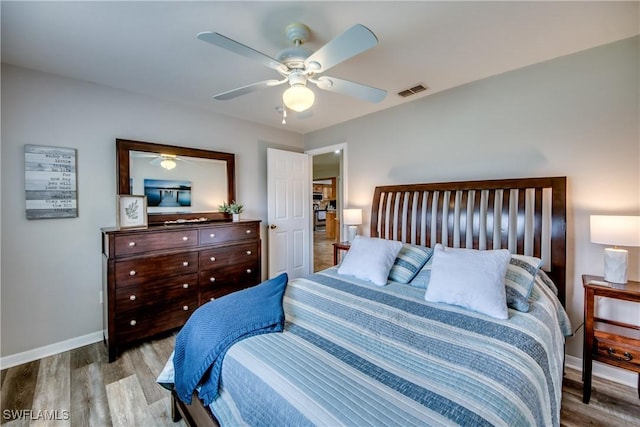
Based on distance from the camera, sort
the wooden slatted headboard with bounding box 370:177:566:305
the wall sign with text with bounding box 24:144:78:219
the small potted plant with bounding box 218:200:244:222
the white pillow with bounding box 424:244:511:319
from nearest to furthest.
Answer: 1. the white pillow with bounding box 424:244:511:319
2. the wooden slatted headboard with bounding box 370:177:566:305
3. the wall sign with text with bounding box 24:144:78:219
4. the small potted plant with bounding box 218:200:244:222

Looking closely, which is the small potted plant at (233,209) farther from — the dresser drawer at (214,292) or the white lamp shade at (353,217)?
the white lamp shade at (353,217)

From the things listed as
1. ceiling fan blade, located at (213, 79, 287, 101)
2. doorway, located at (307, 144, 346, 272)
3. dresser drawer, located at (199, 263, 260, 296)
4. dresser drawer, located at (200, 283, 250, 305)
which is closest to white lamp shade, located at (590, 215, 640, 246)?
ceiling fan blade, located at (213, 79, 287, 101)

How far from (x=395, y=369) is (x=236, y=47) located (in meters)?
1.69

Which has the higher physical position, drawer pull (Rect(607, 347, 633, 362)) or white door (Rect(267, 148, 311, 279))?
white door (Rect(267, 148, 311, 279))

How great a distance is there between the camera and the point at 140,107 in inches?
109

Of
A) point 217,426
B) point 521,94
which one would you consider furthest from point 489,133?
point 217,426

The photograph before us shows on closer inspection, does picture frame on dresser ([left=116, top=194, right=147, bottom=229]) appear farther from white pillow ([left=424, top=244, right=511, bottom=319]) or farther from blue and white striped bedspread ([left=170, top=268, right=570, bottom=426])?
white pillow ([left=424, top=244, right=511, bottom=319])

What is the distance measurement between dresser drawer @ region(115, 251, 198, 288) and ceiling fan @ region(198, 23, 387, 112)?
1629 millimetres

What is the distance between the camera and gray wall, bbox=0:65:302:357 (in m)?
2.18

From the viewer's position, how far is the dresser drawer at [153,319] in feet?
7.57

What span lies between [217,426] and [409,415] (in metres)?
0.89

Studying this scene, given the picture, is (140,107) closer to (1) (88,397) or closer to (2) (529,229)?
(1) (88,397)

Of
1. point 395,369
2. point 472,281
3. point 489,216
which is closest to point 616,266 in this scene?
point 489,216

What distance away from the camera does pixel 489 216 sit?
2.42m
